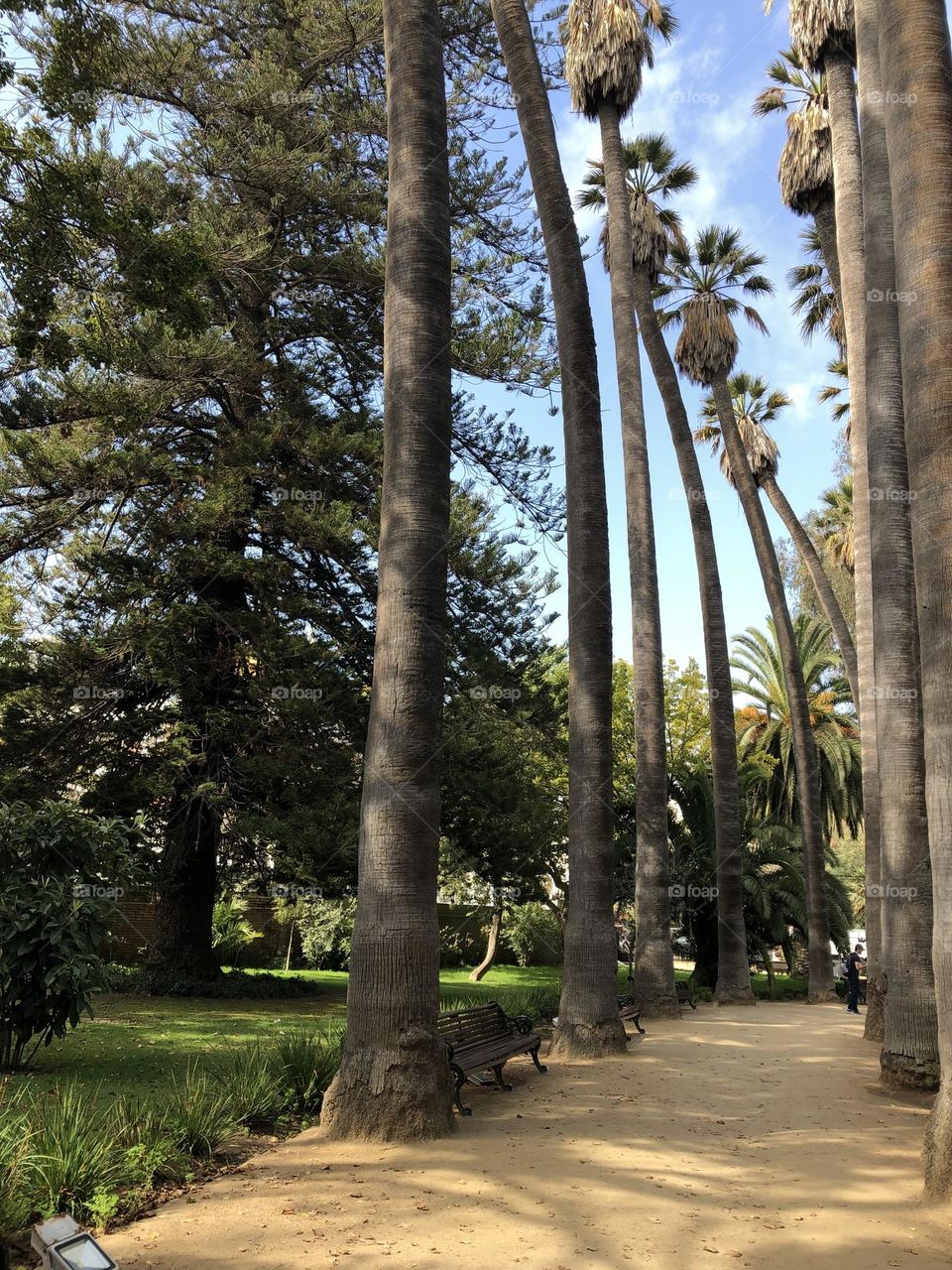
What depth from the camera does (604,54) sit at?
713 inches

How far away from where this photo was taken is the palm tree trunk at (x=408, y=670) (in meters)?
6.75

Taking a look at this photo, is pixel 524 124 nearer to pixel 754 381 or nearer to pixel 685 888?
pixel 685 888

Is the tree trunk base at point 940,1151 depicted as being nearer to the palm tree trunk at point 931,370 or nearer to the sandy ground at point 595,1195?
the palm tree trunk at point 931,370

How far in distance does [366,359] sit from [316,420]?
7.44 feet

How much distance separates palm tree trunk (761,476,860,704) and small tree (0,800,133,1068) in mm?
19142

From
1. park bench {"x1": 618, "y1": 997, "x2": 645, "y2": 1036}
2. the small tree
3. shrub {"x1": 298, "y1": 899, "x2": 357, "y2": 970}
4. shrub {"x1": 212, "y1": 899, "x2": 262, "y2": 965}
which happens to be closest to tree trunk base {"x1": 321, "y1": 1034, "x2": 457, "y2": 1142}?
the small tree

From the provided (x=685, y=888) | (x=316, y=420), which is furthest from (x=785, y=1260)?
(x=685, y=888)

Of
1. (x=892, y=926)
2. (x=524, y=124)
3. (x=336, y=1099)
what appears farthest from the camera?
(x=524, y=124)

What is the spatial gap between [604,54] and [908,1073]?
17749 mm

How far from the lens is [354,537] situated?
1543 cm

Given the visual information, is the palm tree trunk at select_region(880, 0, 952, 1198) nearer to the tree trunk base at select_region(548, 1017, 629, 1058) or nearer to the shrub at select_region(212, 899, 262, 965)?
the tree trunk base at select_region(548, 1017, 629, 1058)

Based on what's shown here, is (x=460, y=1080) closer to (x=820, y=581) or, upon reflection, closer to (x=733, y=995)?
(x=733, y=995)

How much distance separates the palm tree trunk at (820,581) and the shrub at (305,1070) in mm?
18286

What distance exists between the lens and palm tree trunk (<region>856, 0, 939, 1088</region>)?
9.16m
